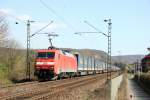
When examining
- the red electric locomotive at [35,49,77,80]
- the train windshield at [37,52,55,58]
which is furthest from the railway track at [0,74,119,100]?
the train windshield at [37,52,55,58]

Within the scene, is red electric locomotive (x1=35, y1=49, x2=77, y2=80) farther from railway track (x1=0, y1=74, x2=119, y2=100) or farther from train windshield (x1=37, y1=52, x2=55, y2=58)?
railway track (x1=0, y1=74, x2=119, y2=100)

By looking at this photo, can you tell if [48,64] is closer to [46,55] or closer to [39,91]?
[46,55]

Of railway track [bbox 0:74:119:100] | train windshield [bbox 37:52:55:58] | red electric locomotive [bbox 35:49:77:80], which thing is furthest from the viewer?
train windshield [bbox 37:52:55:58]

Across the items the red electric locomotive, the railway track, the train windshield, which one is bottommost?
the railway track

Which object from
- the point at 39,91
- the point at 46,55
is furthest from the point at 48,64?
the point at 39,91

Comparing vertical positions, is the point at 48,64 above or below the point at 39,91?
above

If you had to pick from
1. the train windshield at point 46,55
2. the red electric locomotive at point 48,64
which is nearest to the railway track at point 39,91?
the red electric locomotive at point 48,64

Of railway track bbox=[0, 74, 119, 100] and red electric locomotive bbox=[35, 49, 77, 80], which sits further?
red electric locomotive bbox=[35, 49, 77, 80]

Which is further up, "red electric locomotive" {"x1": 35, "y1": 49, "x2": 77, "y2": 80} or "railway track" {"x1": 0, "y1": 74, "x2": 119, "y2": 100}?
"red electric locomotive" {"x1": 35, "y1": 49, "x2": 77, "y2": 80}

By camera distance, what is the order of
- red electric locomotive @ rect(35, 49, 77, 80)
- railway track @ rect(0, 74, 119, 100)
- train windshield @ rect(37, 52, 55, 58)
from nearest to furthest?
1. railway track @ rect(0, 74, 119, 100)
2. red electric locomotive @ rect(35, 49, 77, 80)
3. train windshield @ rect(37, 52, 55, 58)

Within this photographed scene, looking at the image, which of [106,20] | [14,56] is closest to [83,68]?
[14,56]

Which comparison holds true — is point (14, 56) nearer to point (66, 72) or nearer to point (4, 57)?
point (4, 57)

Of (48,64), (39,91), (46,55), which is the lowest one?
(39,91)

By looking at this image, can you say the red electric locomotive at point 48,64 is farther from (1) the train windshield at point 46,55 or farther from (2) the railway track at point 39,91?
(2) the railway track at point 39,91
